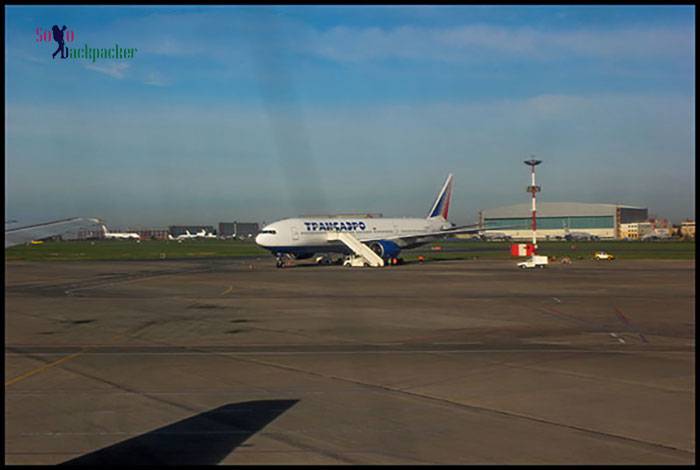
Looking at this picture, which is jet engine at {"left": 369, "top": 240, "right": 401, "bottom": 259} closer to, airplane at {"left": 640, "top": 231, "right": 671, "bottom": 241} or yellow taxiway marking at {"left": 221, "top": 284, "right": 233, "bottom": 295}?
yellow taxiway marking at {"left": 221, "top": 284, "right": 233, "bottom": 295}

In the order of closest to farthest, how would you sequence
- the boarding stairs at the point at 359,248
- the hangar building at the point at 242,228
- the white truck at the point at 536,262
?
the white truck at the point at 536,262 < the boarding stairs at the point at 359,248 < the hangar building at the point at 242,228

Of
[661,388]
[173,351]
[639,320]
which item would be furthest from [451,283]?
[661,388]

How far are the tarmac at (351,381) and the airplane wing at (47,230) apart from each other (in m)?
3.24

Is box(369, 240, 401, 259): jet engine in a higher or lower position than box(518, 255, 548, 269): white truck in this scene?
higher

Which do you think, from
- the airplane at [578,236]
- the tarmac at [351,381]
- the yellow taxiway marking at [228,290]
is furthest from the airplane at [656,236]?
the tarmac at [351,381]

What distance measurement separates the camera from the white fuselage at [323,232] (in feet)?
202

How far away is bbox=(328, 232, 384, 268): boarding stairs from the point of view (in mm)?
61719

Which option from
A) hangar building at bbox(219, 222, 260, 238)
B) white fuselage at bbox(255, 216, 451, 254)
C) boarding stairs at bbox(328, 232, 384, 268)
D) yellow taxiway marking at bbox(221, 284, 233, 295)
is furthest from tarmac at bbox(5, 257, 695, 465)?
hangar building at bbox(219, 222, 260, 238)

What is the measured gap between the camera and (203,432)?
11.0m

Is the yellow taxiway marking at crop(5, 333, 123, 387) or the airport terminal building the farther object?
the airport terminal building

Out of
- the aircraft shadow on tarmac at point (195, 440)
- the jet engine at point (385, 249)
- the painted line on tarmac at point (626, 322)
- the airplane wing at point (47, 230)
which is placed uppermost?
the airplane wing at point (47, 230)

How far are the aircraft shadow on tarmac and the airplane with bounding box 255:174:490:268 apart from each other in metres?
49.1

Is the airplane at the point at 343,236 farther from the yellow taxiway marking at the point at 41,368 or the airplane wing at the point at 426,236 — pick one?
the yellow taxiway marking at the point at 41,368

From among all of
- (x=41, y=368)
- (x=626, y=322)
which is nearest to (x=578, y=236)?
(x=626, y=322)
